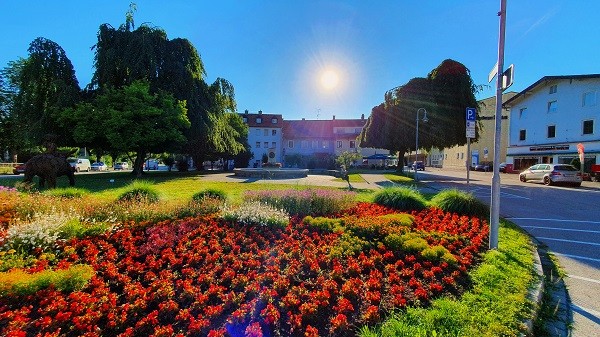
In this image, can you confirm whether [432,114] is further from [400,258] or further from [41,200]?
[41,200]

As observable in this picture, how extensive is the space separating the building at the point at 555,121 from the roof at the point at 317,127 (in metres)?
27.4

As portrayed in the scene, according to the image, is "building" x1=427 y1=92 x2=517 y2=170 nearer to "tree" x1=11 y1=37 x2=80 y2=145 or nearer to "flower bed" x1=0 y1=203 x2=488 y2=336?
→ "flower bed" x1=0 y1=203 x2=488 y2=336

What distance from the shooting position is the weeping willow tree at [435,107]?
25.5 metres

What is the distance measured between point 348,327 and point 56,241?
15.8ft

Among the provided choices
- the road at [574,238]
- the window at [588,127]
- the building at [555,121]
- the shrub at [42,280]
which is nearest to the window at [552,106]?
the building at [555,121]

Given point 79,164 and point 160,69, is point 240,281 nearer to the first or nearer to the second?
point 160,69

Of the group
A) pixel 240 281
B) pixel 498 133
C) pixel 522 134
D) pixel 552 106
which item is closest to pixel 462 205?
pixel 498 133

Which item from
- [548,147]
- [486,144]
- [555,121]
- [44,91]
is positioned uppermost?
[44,91]

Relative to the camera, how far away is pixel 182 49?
26.6m

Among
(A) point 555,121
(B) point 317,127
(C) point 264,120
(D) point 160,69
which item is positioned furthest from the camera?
(B) point 317,127

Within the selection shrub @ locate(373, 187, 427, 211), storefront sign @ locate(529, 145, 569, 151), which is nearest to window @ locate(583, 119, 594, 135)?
storefront sign @ locate(529, 145, 569, 151)

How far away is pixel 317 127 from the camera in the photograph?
64.6 meters

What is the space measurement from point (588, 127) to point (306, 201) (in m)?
41.2

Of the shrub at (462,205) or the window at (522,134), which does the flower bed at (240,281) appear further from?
the window at (522,134)
